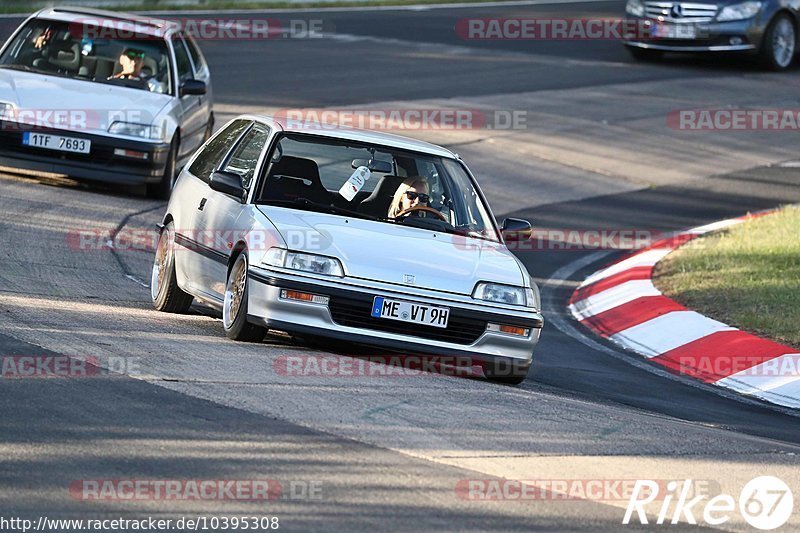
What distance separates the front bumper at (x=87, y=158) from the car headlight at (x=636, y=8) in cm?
1294

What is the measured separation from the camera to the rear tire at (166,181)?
14273mm

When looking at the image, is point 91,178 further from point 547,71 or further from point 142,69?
point 547,71

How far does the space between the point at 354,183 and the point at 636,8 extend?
55.3 ft

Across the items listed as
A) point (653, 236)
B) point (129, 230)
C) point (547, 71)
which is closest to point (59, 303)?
point (129, 230)

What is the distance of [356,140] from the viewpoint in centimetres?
905

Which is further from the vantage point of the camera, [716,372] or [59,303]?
[716,372]

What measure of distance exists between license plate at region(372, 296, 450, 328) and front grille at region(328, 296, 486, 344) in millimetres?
28

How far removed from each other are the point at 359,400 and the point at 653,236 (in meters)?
8.94
